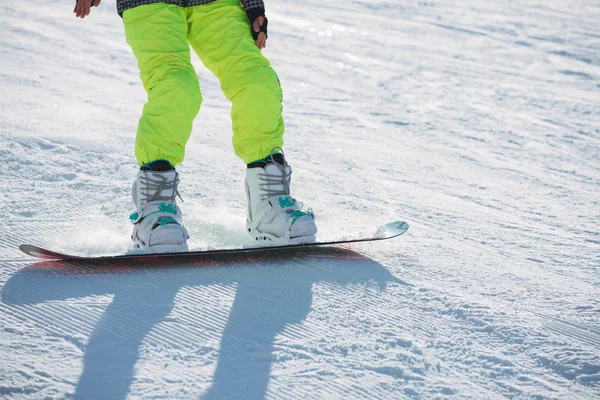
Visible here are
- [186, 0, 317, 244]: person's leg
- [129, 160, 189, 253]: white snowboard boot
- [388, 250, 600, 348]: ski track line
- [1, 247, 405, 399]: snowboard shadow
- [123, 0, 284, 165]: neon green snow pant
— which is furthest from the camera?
[186, 0, 317, 244]: person's leg

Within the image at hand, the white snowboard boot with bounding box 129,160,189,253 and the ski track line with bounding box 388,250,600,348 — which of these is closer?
the ski track line with bounding box 388,250,600,348

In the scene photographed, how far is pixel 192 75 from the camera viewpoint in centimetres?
245

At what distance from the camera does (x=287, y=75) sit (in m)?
6.41

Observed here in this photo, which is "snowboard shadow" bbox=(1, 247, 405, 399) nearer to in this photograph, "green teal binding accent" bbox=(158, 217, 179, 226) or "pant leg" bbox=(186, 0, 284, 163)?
"green teal binding accent" bbox=(158, 217, 179, 226)

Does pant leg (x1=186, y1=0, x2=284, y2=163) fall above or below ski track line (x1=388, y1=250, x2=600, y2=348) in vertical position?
above

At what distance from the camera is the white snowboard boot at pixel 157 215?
7.41 feet

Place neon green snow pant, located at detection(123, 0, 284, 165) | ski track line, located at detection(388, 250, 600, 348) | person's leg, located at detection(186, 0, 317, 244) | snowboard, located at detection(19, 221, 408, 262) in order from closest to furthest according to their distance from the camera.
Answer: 1. ski track line, located at detection(388, 250, 600, 348)
2. snowboard, located at detection(19, 221, 408, 262)
3. neon green snow pant, located at detection(123, 0, 284, 165)
4. person's leg, located at detection(186, 0, 317, 244)

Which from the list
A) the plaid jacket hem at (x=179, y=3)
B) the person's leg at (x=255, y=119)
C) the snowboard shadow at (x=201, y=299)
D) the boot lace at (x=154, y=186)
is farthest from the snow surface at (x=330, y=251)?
the plaid jacket hem at (x=179, y=3)

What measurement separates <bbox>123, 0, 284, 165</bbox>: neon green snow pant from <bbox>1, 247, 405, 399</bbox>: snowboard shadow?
461 millimetres

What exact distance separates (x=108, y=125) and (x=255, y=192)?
2044 mm

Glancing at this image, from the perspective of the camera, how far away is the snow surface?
162 centimetres

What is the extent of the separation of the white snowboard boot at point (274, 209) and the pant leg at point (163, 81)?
0.33 metres

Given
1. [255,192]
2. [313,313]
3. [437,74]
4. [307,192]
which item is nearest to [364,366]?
[313,313]

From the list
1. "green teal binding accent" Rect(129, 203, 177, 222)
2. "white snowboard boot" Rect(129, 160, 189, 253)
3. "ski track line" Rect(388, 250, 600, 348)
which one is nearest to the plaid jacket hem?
"white snowboard boot" Rect(129, 160, 189, 253)
